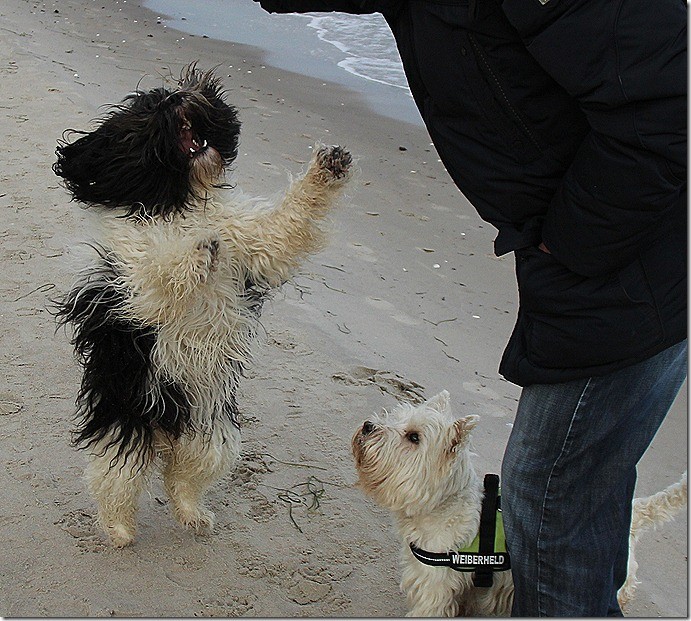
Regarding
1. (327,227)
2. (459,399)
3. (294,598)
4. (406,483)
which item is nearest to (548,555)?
(406,483)

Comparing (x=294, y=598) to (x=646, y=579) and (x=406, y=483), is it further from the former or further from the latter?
(x=646, y=579)

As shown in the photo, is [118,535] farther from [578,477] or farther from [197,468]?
[578,477]

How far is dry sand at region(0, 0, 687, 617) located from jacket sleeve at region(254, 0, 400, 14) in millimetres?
790

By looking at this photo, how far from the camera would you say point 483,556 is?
2574 millimetres

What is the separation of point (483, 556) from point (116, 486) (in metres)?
1.26

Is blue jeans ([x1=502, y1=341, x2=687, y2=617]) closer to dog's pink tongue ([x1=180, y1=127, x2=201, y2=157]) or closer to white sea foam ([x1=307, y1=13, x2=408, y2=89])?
dog's pink tongue ([x1=180, y1=127, x2=201, y2=157])

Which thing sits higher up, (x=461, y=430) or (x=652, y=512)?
(x=461, y=430)

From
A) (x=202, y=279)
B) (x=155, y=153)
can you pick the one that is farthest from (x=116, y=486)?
(x=155, y=153)

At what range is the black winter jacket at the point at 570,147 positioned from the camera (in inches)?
64.5

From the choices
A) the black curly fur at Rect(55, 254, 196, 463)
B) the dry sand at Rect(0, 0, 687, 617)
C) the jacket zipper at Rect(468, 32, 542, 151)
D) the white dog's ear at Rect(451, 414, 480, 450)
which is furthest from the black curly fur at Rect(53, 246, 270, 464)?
the jacket zipper at Rect(468, 32, 542, 151)

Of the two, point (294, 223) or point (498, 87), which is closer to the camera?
point (498, 87)

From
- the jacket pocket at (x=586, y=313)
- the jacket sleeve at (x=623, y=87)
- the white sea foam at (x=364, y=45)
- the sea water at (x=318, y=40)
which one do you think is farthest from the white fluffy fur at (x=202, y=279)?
the white sea foam at (x=364, y=45)

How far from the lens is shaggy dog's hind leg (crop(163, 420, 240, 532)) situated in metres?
2.91

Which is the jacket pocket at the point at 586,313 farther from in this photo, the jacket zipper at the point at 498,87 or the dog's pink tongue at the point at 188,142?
the dog's pink tongue at the point at 188,142
